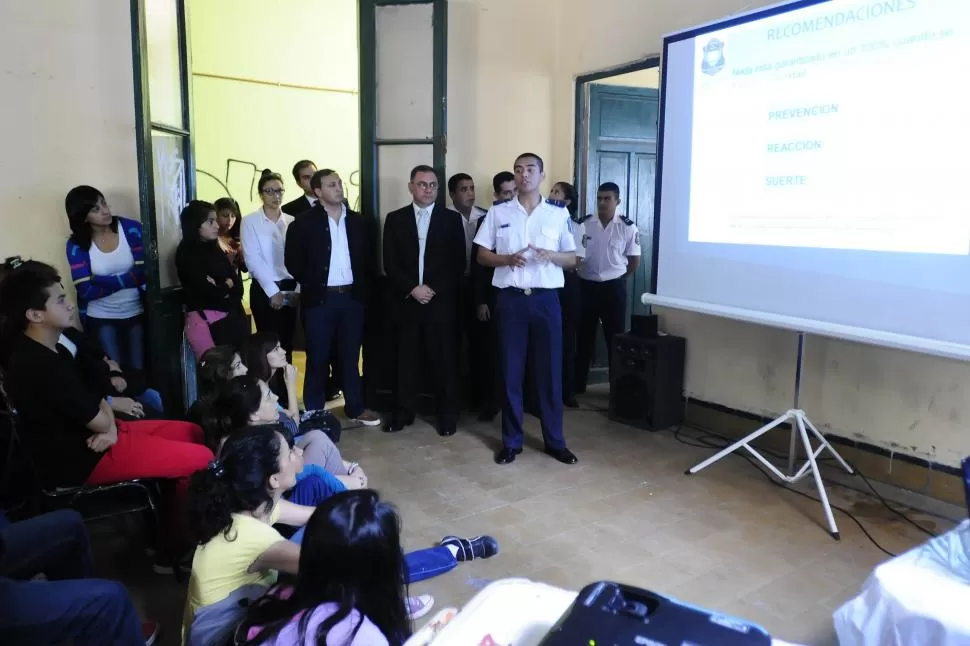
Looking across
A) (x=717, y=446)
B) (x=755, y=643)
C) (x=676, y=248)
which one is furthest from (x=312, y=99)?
(x=755, y=643)

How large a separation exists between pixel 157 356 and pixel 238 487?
2.08 metres

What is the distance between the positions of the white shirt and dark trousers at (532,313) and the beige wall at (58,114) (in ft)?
6.62

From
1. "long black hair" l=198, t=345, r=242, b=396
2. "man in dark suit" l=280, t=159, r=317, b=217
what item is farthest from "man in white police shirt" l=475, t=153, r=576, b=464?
"man in dark suit" l=280, t=159, r=317, b=217

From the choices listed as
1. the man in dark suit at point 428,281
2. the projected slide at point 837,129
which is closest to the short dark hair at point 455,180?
the man in dark suit at point 428,281

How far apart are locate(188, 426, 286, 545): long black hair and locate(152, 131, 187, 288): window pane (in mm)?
2114

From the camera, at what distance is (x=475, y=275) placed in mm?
4211

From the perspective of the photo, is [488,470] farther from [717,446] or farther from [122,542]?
[122,542]

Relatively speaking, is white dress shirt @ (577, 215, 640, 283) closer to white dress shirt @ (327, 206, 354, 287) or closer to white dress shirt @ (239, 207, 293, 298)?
white dress shirt @ (327, 206, 354, 287)

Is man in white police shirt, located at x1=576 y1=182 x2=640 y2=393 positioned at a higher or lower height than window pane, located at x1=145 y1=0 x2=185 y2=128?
lower

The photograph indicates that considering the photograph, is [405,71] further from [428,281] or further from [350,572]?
[350,572]

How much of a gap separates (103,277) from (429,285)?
166cm

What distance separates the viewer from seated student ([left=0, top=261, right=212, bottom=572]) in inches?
87.4

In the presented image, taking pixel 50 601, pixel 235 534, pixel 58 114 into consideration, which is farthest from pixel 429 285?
pixel 50 601

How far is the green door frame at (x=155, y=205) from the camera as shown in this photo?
329cm
